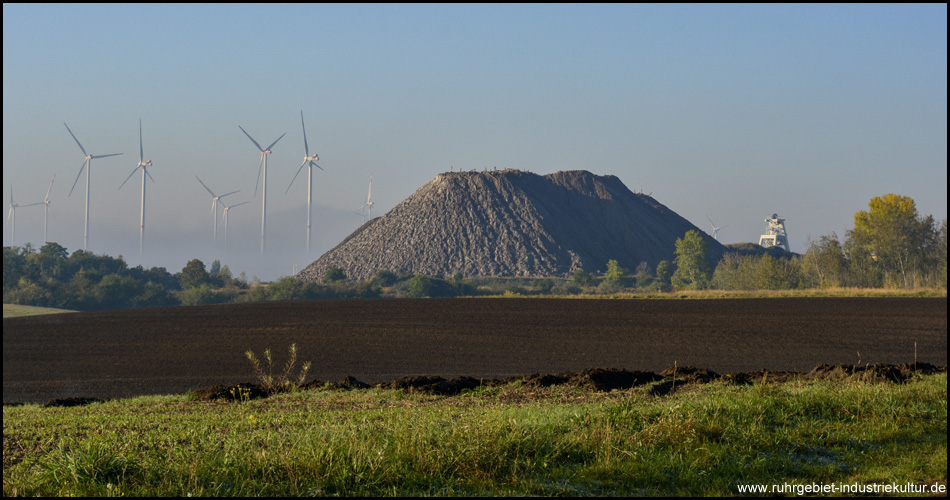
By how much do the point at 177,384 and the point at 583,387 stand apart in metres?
14.4

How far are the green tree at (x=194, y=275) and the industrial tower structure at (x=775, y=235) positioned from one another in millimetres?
133573

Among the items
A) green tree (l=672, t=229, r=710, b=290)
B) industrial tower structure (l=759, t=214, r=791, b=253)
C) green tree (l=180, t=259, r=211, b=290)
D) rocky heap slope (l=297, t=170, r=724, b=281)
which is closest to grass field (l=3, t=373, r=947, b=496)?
green tree (l=180, t=259, r=211, b=290)

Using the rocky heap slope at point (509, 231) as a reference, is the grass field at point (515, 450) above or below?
below

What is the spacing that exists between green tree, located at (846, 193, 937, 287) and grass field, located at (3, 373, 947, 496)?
7044 centimetres

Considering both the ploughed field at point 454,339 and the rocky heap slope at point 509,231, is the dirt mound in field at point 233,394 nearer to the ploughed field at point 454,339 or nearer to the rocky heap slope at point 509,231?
the ploughed field at point 454,339

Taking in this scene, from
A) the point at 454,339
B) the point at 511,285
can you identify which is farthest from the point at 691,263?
the point at 454,339

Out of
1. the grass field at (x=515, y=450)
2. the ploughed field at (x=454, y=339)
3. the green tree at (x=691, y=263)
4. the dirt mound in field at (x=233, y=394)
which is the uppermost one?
the green tree at (x=691, y=263)

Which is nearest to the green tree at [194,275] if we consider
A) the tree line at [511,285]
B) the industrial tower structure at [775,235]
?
the tree line at [511,285]

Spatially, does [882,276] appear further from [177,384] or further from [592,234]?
[592,234]

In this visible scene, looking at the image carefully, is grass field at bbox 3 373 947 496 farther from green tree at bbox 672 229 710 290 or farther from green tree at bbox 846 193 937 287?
green tree at bbox 672 229 710 290

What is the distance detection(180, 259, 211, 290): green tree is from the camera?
103m

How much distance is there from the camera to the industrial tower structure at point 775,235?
611 feet

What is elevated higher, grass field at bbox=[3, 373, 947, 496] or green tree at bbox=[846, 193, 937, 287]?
green tree at bbox=[846, 193, 937, 287]

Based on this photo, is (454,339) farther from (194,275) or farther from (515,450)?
(194,275)
